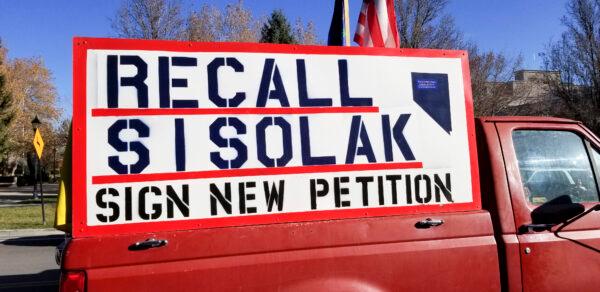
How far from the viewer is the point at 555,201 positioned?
10.5ft

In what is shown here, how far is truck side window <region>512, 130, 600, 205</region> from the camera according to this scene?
3.29 meters

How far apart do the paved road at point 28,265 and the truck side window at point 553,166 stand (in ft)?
20.2

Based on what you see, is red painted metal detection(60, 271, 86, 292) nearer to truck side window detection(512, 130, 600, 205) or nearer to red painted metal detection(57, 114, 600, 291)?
red painted metal detection(57, 114, 600, 291)

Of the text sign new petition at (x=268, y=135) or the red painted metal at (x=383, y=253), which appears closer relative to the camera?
the red painted metal at (x=383, y=253)

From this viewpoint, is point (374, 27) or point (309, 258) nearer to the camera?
point (309, 258)

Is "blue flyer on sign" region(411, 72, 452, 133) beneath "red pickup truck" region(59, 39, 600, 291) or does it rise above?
above

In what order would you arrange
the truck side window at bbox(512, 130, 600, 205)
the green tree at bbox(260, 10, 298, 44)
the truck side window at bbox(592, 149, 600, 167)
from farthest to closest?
the green tree at bbox(260, 10, 298, 44)
the truck side window at bbox(592, 149, 600, 167)
the truck side window at bbox(512, 130, 600, 205)

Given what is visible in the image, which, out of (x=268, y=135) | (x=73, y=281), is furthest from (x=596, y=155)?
(x=73, y=281)

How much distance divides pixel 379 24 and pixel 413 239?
2761 millimetres

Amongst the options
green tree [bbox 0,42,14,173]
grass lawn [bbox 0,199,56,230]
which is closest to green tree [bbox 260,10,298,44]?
grass lawn [bbox 0,199,56,230]

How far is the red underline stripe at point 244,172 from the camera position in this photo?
2.64 m

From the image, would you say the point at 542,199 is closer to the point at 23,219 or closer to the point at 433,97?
the point at 433,97

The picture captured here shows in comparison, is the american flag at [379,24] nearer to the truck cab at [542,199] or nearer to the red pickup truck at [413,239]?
the red pickup truck at [413,239]

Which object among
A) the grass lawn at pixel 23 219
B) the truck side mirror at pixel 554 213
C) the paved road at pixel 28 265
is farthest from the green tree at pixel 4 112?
the truck side mirror at pixel 554 213
